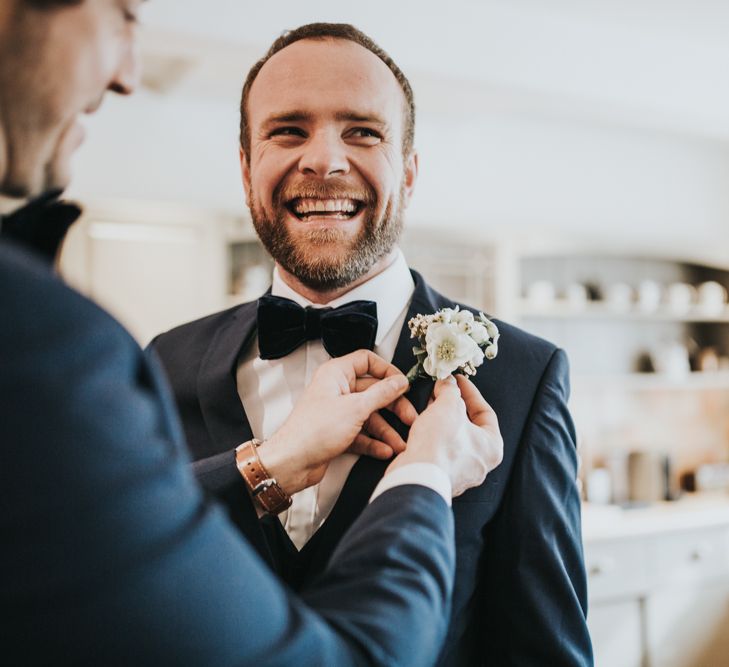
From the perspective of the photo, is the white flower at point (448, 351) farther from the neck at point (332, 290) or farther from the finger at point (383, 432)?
the neck at point (332, 290)

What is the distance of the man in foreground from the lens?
0.55 metres

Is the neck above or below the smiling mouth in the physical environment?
below

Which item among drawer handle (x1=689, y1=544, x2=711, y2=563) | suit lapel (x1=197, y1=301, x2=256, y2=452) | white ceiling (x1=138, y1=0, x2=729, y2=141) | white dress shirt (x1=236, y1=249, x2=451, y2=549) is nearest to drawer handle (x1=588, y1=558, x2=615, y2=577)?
drawer handle (x1=689, y1=544, x2=711, y2=563)

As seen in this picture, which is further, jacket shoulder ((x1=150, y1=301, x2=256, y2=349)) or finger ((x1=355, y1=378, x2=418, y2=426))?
jacket shoulder ((x1=150, y1=301, x2=256, y2=349))

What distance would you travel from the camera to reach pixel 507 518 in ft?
3.92

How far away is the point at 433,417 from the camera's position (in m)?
1.02

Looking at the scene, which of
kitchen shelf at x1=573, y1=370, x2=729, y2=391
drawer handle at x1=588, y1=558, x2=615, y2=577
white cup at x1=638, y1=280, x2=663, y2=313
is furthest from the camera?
white cup at x1=638, y1=280, x2=663, y2=313

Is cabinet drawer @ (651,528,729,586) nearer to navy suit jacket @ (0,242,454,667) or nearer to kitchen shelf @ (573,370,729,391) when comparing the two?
kitchen shelf @ (573,370,729,391)

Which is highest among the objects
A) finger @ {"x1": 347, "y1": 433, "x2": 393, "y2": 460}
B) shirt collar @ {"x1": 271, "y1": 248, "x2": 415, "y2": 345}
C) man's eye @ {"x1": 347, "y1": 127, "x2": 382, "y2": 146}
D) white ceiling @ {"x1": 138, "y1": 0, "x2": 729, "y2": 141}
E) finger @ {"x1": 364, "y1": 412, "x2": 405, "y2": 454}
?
white ceiling @ {"x1": 138, "y1": 0, "x2": 729, "y2": 141}

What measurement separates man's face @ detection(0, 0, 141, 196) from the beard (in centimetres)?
59

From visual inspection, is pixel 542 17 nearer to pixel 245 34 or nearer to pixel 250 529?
pixel 245 34

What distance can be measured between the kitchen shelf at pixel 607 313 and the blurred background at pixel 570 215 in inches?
0.7

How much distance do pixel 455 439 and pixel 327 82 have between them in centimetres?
64

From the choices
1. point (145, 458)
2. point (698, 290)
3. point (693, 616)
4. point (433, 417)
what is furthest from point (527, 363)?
point (698, 290)
